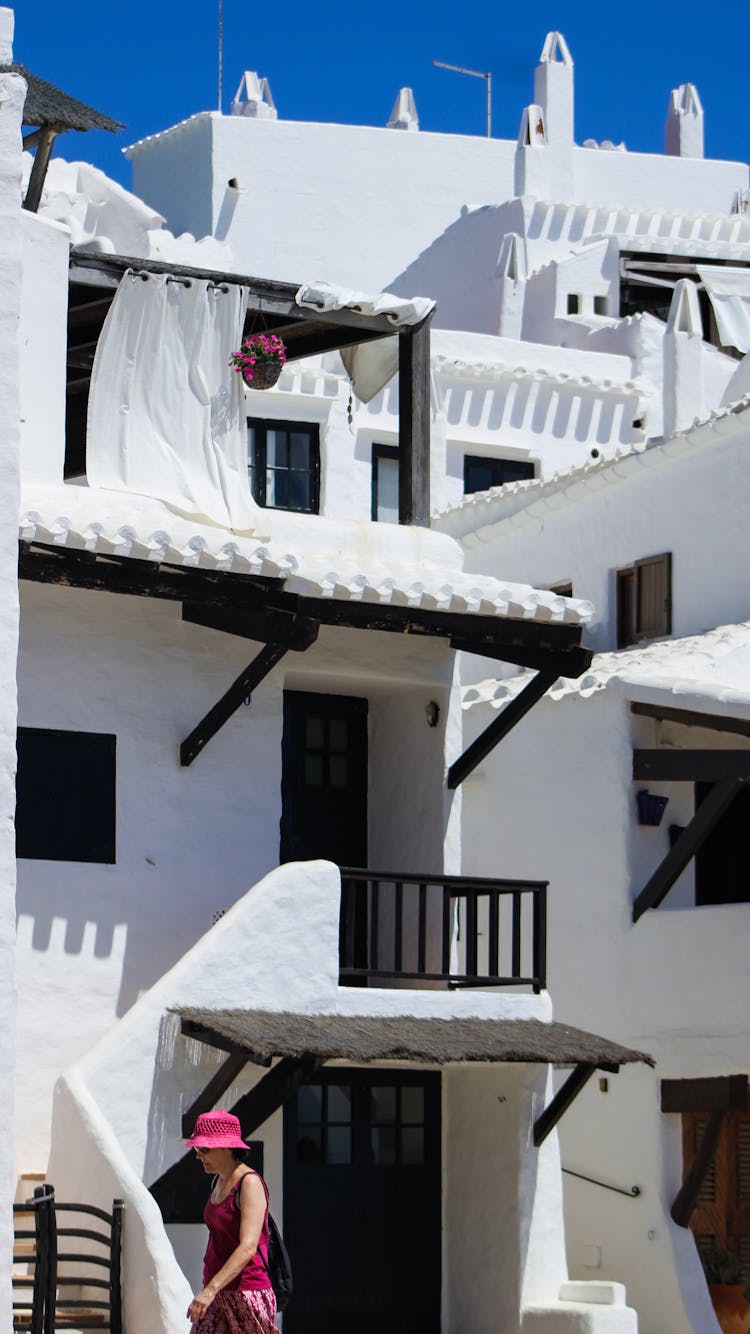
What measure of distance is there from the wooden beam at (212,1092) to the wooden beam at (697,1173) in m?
5.85

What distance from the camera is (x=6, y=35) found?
1179cm

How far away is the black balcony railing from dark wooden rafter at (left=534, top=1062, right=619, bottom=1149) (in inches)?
33.3

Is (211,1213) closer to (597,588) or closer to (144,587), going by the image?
(144,587)

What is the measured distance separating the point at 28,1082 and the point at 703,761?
7.09 m

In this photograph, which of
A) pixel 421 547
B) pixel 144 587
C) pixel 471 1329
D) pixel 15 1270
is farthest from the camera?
pixel 421 547

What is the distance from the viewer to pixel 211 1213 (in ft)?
33.4

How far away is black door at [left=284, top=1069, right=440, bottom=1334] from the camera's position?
16469mm

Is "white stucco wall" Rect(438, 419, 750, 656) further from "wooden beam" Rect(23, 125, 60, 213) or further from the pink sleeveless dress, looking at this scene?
the pink sleeveless dress

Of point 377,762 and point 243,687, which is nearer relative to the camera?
point 243,687

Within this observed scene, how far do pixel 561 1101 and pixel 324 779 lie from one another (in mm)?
3282

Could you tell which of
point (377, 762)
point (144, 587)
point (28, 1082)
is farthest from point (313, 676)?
point (28, 1082)

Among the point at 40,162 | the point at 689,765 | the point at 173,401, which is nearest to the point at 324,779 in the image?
the point at 173,401

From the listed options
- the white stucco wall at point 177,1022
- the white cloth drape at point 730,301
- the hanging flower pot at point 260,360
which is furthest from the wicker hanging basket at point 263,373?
the white cloth drape at point 730,301

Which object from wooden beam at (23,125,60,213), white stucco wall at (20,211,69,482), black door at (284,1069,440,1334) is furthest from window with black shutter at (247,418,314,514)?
black door at (284,1069,440,1334)
